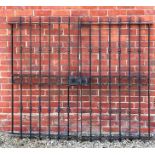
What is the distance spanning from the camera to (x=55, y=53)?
8.56 m

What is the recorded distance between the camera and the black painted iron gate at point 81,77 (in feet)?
27.9

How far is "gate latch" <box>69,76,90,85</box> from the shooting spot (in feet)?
28.0

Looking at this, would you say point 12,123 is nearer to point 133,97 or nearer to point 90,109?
point 90,109

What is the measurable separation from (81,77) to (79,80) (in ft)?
0.15

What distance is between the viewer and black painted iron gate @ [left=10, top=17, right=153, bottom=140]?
8.52 meters

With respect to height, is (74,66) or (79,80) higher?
(74,66)

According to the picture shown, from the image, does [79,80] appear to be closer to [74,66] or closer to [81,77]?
[81,77]

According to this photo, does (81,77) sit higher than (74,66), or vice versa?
(74,66)

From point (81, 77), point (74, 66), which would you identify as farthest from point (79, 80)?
point (74, 66)

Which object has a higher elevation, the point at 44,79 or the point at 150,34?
the point at 150,34

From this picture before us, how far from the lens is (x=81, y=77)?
8547mm

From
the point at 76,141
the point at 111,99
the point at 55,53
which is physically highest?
the point at 55,53

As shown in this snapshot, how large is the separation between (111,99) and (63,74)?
0.68 meters
